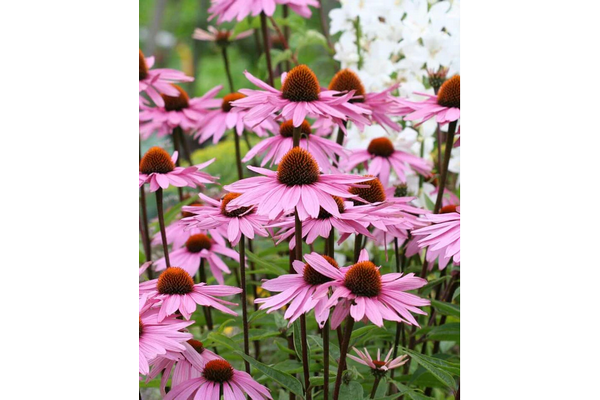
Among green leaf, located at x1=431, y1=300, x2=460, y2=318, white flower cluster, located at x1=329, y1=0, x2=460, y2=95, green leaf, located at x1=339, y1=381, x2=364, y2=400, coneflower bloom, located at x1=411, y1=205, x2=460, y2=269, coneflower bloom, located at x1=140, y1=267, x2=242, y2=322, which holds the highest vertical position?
white flower cluster, located at x1=329, y1=0, x2=460, y2=95

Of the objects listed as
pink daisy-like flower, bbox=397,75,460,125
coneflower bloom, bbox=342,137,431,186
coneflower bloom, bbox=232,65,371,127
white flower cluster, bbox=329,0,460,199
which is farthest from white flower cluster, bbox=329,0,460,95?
coneflower bloom, bbox=232,65,371,127

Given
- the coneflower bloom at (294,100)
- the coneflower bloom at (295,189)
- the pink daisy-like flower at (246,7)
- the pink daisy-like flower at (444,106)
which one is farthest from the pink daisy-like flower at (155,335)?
the pink daisy-like flower at (246,7)

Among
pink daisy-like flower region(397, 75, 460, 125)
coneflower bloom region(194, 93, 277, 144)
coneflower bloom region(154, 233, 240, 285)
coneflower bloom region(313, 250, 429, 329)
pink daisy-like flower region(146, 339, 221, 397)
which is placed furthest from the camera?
coneflower bloom region(194, 93, 277, 144)

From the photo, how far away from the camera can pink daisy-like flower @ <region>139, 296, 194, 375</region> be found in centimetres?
59

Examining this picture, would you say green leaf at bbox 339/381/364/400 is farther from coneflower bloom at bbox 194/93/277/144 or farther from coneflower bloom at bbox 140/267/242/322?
coneflower bloom at bbox 194/93/277/144

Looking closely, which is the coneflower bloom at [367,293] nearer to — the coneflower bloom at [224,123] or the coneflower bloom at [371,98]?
the coneflower bloom at [371,98]

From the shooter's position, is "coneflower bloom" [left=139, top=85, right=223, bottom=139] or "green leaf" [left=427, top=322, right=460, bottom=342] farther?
"coneflower bloom" [left=139, top=85, right=223, bottom=139]

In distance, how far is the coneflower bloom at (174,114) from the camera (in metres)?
1.06

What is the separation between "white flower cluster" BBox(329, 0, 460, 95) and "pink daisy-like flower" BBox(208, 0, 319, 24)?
0.11 metres

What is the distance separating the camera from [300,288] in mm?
617

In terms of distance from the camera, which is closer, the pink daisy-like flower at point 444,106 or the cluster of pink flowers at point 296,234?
the cluster of pink flowers at point 296,234

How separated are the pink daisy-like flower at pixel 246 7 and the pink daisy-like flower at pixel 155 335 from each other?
49 cm
